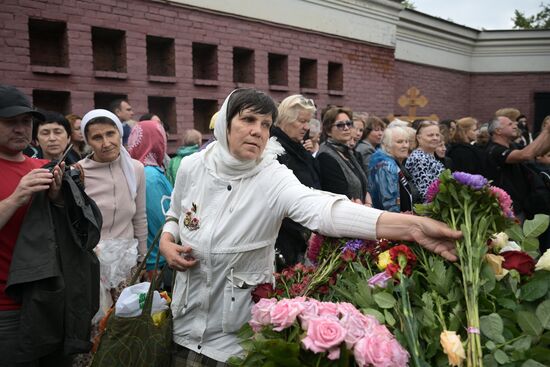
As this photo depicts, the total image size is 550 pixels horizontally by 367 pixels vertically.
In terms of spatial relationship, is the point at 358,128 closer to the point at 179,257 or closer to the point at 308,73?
the point at 308,73

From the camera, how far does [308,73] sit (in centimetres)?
900

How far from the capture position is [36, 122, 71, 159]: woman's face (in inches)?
146

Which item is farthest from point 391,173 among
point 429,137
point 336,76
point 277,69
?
point 336,76

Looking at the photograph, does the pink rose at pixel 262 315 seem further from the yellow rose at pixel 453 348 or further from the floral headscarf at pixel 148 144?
the floral headscarf at pixel 148 144

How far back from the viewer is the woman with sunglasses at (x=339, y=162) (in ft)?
13.3

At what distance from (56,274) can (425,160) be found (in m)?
3.38

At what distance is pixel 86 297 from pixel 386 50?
9.45 metres

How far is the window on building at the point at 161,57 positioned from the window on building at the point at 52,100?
4.22 feet

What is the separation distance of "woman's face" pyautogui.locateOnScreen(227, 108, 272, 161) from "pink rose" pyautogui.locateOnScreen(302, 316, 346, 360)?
2.56 feet

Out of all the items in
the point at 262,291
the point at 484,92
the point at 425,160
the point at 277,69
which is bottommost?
the point at 262,291

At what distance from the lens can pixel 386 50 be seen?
1048 centimetres

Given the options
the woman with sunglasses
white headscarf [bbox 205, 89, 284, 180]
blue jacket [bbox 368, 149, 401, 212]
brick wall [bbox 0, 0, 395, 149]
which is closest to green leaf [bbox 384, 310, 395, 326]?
white headscarf [bbox 205, 89, 284, 180]

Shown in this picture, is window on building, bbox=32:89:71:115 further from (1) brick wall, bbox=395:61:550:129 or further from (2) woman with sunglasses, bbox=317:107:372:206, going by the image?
(1) brick wall, bbox=395:61:550:129

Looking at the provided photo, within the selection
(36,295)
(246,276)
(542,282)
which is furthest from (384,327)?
(36,295)
